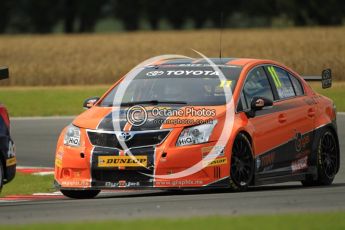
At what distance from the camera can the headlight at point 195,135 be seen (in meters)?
11.9

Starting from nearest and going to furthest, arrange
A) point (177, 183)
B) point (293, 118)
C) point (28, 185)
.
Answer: point (177, 183), point (293, 118), point (28, 185)

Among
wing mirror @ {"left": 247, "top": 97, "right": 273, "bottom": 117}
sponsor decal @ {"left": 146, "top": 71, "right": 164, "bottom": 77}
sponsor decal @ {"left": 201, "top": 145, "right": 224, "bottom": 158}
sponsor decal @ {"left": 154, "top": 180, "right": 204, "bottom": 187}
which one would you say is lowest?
sponsor decal @ {"left": 154, "top": 180, "right": 204, "bottom": 187}

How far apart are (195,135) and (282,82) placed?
219 cm

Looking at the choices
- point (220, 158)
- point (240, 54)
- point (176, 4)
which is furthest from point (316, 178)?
point (176, 4)

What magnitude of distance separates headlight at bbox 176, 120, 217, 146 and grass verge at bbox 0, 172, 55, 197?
2961mm

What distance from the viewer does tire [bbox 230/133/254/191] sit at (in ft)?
39.9

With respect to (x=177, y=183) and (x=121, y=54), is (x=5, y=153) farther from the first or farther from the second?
(x=121, y=54)

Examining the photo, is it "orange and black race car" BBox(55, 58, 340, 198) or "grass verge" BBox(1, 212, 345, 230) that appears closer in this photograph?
"grass verge" BBox(1, 212, 345, 230)

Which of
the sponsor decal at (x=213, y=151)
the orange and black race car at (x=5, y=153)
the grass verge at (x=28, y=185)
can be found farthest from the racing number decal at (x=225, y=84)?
the grass verge at (x=28, y=185)

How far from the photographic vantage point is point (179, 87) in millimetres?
12961

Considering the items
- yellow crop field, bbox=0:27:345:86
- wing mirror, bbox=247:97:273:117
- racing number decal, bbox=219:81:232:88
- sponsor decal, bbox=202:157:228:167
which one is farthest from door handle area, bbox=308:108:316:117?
yellow crop field, bbox=0:27:345:86

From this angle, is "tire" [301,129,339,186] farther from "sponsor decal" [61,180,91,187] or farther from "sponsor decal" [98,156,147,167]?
"sponsor decal" [61,180,91,187]

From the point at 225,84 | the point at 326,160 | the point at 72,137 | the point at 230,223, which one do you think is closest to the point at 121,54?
the point at 326,160

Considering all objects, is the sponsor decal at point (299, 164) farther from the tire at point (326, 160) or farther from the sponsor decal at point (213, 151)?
the sponsor decal at point (213, 151)
